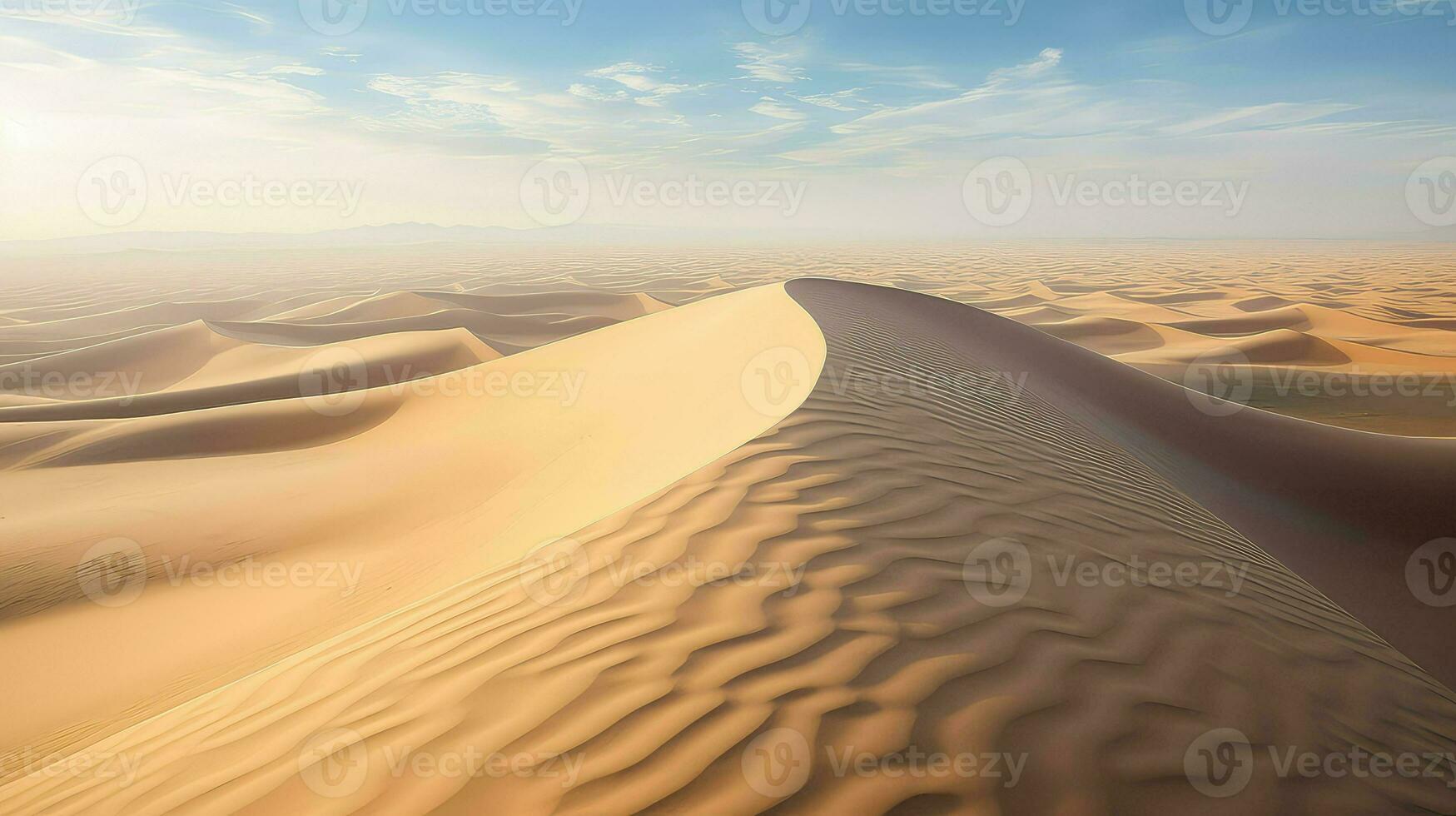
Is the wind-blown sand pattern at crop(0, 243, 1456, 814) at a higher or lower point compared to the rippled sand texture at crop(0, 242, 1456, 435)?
higher

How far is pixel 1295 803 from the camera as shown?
1.98 m

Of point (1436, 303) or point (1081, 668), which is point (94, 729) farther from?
point (1436, 303)

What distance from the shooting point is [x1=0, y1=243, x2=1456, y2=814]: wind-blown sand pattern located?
199cm

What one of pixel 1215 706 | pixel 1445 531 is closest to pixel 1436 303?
pixel 1445 531

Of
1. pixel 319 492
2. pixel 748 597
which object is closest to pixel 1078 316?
pixel 319 492

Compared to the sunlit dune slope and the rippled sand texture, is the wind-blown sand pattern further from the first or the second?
the rippled sand texture

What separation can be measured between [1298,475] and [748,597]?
8.81 metres

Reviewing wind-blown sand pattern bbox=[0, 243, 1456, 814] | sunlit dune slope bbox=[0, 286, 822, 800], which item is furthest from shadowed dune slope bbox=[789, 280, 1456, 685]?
sunlit dune slope bbox=[0, 286, 822, 800]

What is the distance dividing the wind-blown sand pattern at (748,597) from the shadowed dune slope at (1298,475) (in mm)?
51

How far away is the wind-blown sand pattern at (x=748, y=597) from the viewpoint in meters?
1.99

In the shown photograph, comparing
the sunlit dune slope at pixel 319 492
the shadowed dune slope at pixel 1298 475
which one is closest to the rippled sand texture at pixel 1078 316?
the shadowed dune slope at pixel 1298 475

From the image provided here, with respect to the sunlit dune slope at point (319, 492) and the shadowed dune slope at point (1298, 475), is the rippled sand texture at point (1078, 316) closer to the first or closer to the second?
the shadowed dune slope at point (1298, 475)

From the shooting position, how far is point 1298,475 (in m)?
8.19

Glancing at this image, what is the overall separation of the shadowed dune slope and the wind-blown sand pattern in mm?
51
